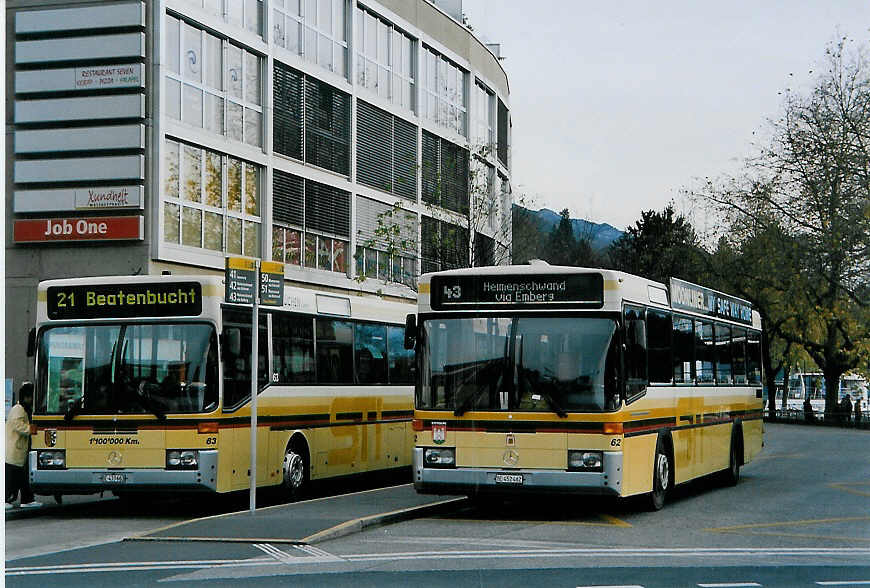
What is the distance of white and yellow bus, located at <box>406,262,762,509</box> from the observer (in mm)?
15742

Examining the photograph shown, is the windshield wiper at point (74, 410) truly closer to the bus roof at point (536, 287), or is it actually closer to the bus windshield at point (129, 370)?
the bus windshield at point (129, 370)

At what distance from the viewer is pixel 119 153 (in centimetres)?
3503

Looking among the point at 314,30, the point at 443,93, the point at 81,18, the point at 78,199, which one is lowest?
the point at 78,199

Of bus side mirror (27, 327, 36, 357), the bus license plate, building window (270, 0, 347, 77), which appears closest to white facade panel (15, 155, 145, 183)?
building window (270, 0, 347, 77)

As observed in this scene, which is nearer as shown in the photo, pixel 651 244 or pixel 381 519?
pixel 381 519

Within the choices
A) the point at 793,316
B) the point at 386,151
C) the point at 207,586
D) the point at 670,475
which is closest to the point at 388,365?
the point at 670,475

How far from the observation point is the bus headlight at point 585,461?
15.6m

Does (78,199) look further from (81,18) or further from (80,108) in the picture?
(81,18)

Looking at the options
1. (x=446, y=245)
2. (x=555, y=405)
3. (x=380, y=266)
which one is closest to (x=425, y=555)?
(x=555, y=405)

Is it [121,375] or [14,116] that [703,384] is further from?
[14,116]

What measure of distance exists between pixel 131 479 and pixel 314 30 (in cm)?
2860

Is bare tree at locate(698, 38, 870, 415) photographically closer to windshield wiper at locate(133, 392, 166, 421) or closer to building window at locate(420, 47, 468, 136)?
building window at locate(420, 47, 468, 136)

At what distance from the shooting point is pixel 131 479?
1686 cm

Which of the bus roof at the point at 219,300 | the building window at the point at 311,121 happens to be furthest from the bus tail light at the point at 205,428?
the building window at the point at 311,121
